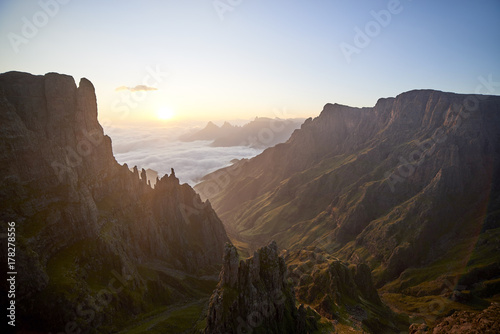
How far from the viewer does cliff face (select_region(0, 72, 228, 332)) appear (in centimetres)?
7238

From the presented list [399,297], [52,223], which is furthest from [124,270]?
[399,297]

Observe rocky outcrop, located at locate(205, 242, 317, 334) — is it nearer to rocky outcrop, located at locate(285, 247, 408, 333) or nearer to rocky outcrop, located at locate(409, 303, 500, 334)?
rocky outcrop, located at locate(409, 303, 500, 334)

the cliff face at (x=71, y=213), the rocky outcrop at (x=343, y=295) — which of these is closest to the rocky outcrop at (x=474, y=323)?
the rocky outcrop at (x=343, y=295)

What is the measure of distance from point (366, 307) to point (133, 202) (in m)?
124

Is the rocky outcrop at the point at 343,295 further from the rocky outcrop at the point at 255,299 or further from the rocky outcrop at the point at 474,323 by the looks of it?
the rocky outcrop at the point at 474,323

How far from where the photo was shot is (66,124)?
111625mm

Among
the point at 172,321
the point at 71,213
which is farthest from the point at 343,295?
the point at 71,213

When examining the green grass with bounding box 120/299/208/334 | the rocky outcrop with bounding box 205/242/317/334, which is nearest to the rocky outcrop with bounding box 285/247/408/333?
the rocky outcrop with bounding box 205/242/317/334

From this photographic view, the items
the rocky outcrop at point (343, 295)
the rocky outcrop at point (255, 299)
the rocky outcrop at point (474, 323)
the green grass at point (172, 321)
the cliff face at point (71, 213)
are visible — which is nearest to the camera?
the rocky outcrop at point (474, 323)

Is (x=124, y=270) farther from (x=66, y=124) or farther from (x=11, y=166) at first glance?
(x=66, y=124)

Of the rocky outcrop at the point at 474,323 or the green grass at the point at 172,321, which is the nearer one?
the rocky outcrop at the point at 474,323

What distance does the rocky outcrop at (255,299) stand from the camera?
230 feet

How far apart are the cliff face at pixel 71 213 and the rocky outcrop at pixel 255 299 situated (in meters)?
38.5

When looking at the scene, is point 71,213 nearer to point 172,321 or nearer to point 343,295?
point 172,321
